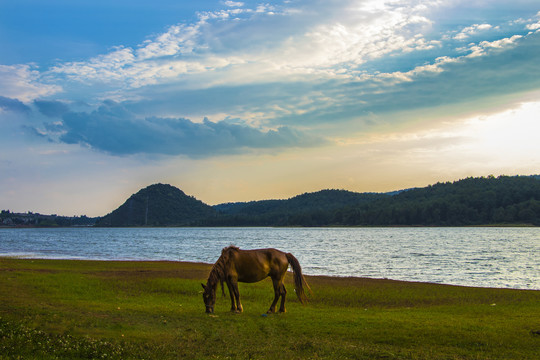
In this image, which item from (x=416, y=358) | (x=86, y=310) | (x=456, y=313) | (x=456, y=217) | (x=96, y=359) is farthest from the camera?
(x=456, y=217)

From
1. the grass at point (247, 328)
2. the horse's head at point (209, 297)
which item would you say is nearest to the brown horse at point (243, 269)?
the horse's head at point (209, 297)

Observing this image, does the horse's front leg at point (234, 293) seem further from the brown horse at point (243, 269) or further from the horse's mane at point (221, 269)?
the horse's mane at point (221, 269)

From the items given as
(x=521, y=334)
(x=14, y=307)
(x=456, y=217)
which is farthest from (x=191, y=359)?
(x=456, y=217)

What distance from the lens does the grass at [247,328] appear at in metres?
10.9

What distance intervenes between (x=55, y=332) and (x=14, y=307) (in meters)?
4.02

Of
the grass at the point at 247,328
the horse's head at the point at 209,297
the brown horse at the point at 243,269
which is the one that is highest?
the brown horse at the point at 243,269

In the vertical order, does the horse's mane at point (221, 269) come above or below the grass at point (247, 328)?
above

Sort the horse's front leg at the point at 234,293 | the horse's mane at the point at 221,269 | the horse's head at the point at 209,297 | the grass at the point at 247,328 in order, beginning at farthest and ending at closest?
1. the horse's front leg at the point at 234,293
2. the horse's mane at the point at 221,269
3. the horse's head at the point at 209,297
4. the grass at the point at 247,328

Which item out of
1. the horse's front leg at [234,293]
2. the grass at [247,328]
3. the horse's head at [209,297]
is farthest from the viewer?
the horse's front leg at [234,293]

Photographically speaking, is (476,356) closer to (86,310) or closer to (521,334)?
(521,334)

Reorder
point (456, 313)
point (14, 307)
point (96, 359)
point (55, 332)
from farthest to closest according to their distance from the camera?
point (456, 313), point (14, 307), point (55, 332), point (96, 359)

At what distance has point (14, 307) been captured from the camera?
14.7 m

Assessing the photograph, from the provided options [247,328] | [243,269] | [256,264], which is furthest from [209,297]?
[247,328]

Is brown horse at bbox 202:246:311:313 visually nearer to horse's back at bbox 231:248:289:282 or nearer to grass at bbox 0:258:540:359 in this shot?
horse's back at bbox 231:248:289:282
